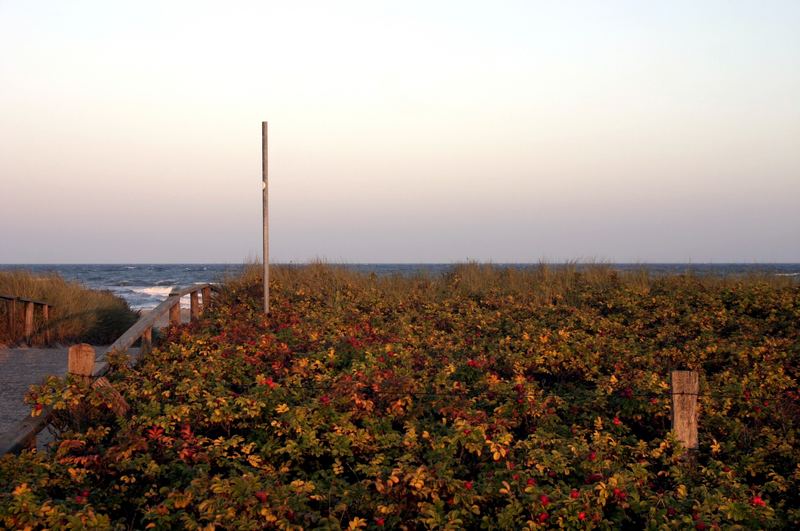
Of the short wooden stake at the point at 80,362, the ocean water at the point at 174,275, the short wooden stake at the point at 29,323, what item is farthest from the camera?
the ocean water at the point at 174,275

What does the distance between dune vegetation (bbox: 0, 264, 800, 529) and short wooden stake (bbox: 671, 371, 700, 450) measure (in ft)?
0.53

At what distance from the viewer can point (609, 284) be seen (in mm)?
16406

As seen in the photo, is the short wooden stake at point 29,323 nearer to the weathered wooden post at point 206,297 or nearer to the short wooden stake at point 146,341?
the weathered wooden post at point 206,297

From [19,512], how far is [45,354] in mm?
11445

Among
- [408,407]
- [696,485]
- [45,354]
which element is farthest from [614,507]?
[45,354]

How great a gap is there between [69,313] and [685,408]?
1447 centimetres

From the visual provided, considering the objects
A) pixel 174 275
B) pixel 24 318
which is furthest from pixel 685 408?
pixel 174 275

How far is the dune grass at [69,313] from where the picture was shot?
16.0 m

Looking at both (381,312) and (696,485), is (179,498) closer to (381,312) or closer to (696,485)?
(696,485)

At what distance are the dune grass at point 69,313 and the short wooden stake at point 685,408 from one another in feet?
45.2

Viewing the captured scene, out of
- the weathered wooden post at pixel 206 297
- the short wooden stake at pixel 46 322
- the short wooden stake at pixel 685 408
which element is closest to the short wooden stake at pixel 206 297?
the weathered wooden post at pixel 206 297

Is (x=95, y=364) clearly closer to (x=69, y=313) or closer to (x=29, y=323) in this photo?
(x=29, y=323)

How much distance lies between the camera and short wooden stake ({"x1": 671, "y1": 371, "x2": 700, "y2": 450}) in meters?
6.45

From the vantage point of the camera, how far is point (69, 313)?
54.5ft
